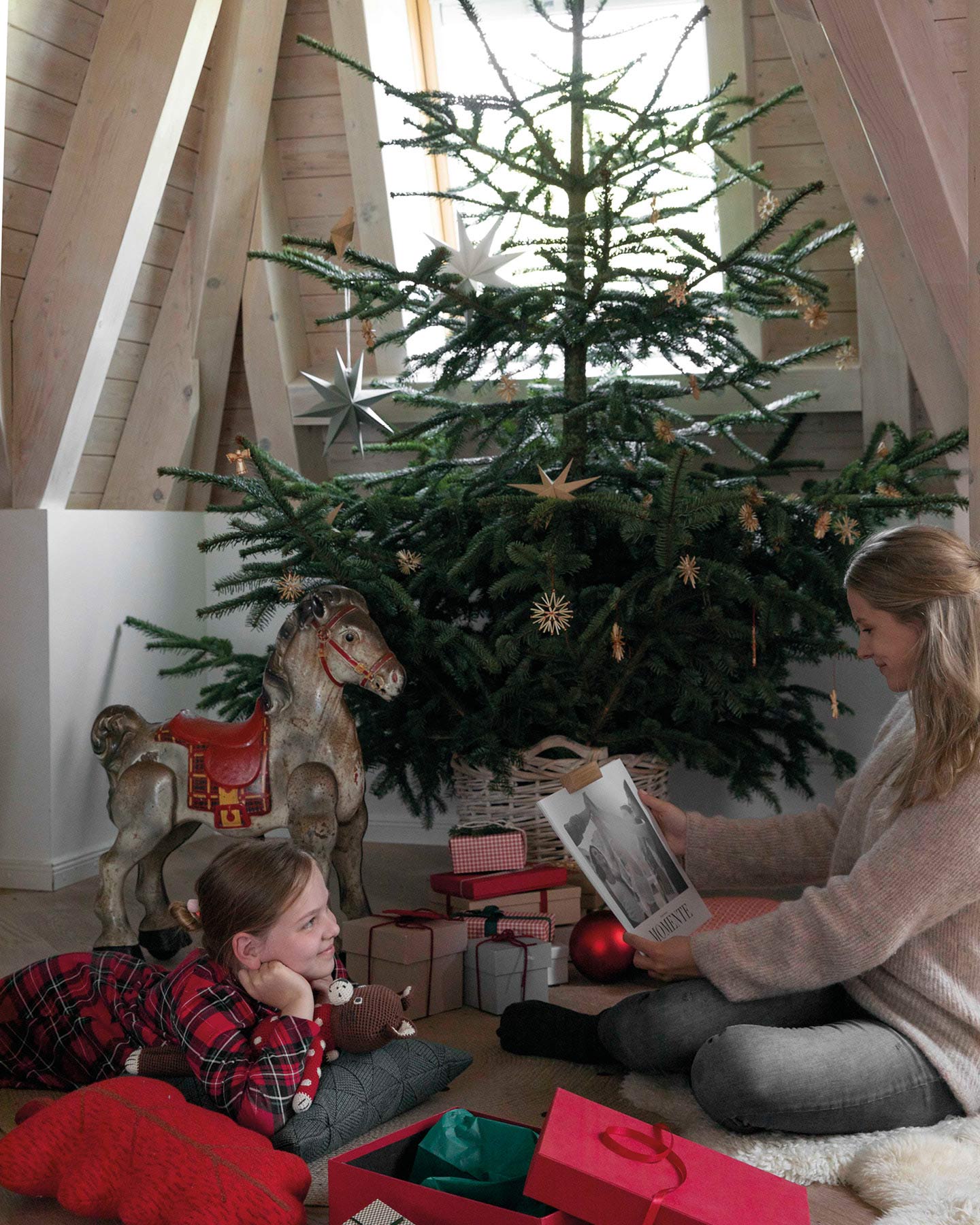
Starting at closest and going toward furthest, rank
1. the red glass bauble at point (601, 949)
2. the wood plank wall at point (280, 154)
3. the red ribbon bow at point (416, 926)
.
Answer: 1. the red ribbon bow at point (416, 926)
2. the red glass bauble at point (601, 949)
3. the wood plank wall at point (280, 154)

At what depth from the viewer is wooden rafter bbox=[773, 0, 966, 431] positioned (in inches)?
99.0

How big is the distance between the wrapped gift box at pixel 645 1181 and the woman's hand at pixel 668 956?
11.8 inches

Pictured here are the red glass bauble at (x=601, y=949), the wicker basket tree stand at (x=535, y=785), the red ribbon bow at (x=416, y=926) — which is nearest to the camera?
the red ribbon bow at (x=416, y=926)

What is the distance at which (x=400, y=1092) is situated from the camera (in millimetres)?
1629

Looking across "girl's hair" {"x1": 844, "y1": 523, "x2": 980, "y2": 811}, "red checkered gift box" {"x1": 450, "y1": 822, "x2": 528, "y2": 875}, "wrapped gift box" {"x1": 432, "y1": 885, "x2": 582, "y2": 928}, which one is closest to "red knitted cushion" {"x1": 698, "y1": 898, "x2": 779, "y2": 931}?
"wrapped gift box" {"x1": 432, "y1": 885, "x2": 582, "y2": 928}

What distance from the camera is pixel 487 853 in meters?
2.25

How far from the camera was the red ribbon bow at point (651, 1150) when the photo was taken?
118 cm

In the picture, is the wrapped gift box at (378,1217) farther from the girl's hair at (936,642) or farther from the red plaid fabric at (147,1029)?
the girl's hair at (936,642)

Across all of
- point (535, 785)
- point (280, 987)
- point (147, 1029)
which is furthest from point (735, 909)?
point (147, 1029)

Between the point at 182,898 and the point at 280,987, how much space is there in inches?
50.5

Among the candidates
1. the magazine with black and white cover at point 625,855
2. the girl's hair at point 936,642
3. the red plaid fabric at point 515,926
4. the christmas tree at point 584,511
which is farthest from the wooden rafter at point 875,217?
the red plaid fabric at point 515,926

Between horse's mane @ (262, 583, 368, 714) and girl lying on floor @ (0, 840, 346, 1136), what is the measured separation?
666 mm

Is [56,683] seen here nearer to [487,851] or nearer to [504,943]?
[487,851]

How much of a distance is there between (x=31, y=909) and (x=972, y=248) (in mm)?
2292
